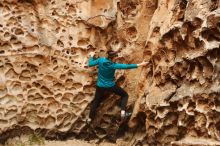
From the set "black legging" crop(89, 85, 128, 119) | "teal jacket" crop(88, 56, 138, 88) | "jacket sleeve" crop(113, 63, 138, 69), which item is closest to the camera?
"jacket sleeve" crop(113, 63, 138, 69)

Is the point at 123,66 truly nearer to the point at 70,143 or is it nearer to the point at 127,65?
the point at 127,65

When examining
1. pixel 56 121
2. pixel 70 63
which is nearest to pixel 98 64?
pixel 70 63

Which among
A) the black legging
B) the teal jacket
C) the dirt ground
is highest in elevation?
the teal jacket

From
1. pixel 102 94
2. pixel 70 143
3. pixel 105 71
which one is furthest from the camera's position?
pixel 70 143

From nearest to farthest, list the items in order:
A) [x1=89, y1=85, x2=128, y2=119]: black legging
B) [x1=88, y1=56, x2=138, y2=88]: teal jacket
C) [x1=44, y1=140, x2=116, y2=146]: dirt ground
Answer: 1. [x1=88, y1=56, x2=138, y2=88]: teal jacket
2. [x1=89, y1=85, x2=128, y2=119]: black legging
3. [x1=44, y1=140, x2=116, y2=146]: dirt ground

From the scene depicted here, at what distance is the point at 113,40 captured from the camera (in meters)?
7.98

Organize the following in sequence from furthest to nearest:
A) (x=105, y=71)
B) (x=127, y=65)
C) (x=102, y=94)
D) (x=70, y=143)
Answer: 1. (x=70, y=143)
2. (x=102, y=94)
3. (x=105, y=71)
4. (x=127, y=65)

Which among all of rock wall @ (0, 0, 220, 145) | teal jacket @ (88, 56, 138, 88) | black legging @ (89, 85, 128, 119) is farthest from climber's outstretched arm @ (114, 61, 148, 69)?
black legging @ (89, 85, 128, 119)

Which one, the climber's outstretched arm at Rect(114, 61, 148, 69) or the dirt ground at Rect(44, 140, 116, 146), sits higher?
the climber's outstretched arm at Rect(114, 61, 148, 69)

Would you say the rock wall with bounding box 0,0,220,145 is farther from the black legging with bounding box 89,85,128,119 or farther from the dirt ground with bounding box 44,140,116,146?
the black legging with bounding box 89,85,128,119

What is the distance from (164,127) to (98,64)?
133cm

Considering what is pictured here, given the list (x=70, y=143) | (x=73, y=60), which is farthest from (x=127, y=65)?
(x=70, y=143)

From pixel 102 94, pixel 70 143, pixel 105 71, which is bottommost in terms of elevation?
pixel 70 143

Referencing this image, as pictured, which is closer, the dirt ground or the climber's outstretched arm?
the climber's outstretched arm
